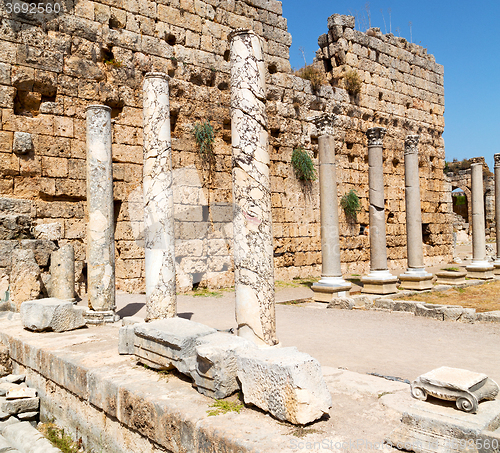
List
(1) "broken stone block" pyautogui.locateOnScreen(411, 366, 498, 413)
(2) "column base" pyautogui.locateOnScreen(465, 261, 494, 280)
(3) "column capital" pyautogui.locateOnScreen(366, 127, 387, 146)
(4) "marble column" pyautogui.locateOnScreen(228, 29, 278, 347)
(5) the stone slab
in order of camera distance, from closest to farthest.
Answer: (5) the stone slab
(1) "broken stone block" pyautogui.locateOnScreen(411, 366, 498, 413)
(4) "marble column" pyautogui.locateOnScreen(228, 29, 278, 347)
(3) "column capital" pyautogui.locateOnScreen(366, 127, 387, 146)
(2) "column base" pyautogui.locateOnScreen(465, 261, 494, 280)

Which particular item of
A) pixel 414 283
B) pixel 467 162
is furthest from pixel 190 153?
pixel 467 162

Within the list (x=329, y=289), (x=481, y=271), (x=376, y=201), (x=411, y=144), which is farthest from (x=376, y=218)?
(x=481, y=271)

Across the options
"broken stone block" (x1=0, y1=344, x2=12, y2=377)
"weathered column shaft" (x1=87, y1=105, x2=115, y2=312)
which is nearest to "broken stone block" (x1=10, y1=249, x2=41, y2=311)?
"weathered column shaft" (x1=87, y1=105, x2=115, y2=312)

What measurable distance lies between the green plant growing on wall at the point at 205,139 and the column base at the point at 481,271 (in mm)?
8229

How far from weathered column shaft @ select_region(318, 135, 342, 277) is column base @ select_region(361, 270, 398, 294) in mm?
786

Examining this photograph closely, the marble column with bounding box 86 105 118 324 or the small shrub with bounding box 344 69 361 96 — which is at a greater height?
the small shrub with bounding box 344 69 361 96

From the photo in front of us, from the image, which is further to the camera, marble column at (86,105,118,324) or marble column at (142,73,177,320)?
marble column at (86,105,118,324)

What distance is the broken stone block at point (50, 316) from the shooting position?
582 cm

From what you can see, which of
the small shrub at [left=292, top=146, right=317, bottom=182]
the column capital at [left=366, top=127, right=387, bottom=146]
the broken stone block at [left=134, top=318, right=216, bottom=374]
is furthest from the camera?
the small shrub at [left=292, top=146, right=317, bottom=182]

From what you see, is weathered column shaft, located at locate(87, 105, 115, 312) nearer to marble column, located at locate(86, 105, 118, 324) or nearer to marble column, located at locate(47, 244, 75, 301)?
marble column, located at locate(86, 105, 118, 324)

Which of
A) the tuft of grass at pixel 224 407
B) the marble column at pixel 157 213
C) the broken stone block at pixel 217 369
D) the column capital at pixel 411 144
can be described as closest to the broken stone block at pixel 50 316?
the marble column at pixel 157 213

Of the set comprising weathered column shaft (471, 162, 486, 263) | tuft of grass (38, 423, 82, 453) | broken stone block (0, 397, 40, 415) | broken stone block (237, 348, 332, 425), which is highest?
weathered column shaft (471, 162, 486, 263)

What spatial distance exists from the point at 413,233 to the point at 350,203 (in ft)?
9.09

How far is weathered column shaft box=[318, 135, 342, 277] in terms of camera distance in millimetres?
A: 10320
